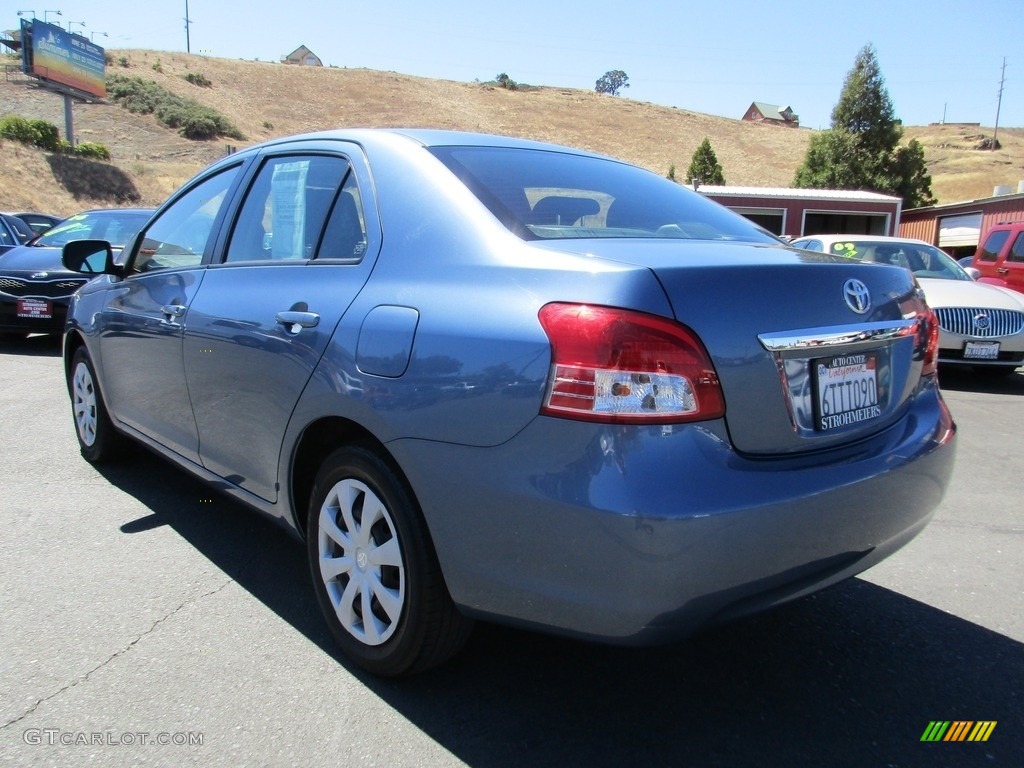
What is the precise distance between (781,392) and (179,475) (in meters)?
3.64

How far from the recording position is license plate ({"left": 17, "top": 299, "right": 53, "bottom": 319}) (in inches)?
342

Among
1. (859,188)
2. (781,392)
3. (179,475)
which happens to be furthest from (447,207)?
(859,188)

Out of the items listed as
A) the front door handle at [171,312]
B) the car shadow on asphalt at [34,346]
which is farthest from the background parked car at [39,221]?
the front door handle at [171,312]

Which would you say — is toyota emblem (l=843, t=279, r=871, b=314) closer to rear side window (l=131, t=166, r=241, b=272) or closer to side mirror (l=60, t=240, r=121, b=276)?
rear side window (l=131, t=166, r=241, b=272)

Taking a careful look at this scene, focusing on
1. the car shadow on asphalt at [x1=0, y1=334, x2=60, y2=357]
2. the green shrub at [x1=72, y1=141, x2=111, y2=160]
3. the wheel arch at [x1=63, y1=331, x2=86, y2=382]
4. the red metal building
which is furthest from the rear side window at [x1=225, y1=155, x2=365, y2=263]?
the green shrub at [x1=72, y1=141, x2=111, y2=160]

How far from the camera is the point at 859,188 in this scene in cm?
4066

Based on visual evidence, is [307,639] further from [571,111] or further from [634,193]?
[571,111]

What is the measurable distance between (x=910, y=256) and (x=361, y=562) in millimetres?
8550

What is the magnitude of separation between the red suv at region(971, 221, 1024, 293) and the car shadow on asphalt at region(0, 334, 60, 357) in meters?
11.5

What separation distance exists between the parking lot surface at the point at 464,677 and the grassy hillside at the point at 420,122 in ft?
127

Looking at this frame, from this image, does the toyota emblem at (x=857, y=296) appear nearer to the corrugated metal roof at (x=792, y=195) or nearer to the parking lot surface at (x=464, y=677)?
the parking lot surface at (x=464, y=677)

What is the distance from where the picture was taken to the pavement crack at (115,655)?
2.29 metres

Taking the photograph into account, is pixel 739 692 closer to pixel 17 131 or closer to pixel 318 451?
pixel 318 451

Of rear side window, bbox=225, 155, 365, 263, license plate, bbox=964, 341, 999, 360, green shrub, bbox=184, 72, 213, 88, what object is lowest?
license plate, bbox=964, 341, 999, 360
